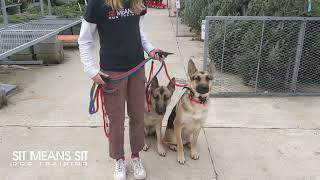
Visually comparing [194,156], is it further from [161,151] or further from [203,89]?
[203,89]

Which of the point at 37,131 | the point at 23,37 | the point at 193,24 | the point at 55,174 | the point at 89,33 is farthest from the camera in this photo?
the point at 193,24

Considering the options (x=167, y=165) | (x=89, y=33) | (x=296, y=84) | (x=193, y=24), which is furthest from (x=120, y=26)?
(x=193, y=24)

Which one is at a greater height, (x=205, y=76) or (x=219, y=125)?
(x=205, y=76)

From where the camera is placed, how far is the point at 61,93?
6.02 meters

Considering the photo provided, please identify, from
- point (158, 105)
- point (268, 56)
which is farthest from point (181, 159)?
point (268, 56)

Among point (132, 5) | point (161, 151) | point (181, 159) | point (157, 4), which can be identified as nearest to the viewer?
point (132, 5)

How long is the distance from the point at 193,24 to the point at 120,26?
8.49 meters

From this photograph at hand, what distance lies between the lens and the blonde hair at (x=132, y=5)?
2.84 m

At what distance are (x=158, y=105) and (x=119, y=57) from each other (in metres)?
0.87

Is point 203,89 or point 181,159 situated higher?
point 203,89

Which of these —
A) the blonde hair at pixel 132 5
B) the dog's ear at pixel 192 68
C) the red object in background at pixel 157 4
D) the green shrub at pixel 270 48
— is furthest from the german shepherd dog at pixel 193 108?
the red object in background at pixel 157 4

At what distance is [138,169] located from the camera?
360cm

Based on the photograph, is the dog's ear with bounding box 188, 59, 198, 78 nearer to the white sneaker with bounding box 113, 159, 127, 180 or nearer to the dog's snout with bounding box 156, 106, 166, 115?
the dog's snout with bounding box 156, 106, 166, 115

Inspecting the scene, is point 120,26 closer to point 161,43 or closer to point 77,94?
point 77,94
